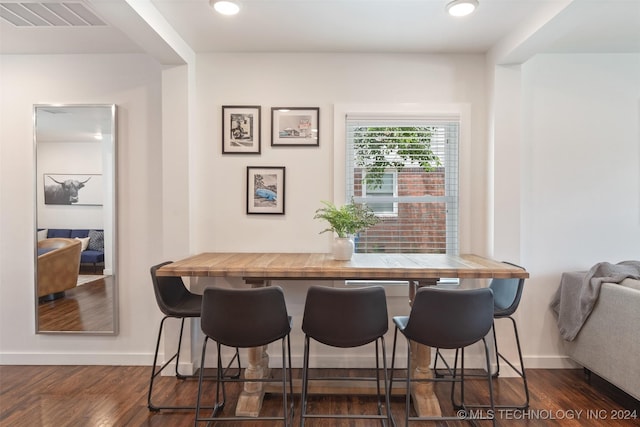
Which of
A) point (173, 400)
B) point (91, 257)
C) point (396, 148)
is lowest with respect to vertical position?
point (173, 400)

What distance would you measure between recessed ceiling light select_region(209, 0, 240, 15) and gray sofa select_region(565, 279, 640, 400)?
10.2 feet

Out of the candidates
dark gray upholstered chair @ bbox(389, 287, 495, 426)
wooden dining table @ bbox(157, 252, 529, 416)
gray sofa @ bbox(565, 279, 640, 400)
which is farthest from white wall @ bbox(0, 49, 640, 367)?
dark gray upholstered chair @ bbox(389, 287, 495, 426)

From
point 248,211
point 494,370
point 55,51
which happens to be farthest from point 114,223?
point 494,370

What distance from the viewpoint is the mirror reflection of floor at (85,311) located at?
9.52 feet

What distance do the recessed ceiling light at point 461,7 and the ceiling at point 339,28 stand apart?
68mm

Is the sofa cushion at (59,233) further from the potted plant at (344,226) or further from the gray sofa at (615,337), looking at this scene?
the gray sofa at (615,337)

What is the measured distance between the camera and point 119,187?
2904 millimetres

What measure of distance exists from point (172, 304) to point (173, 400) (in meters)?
0.65

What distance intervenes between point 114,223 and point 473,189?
120 inches

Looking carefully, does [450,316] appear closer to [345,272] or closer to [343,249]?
[345,272]

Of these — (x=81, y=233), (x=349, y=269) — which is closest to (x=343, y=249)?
(x=349, y=269)

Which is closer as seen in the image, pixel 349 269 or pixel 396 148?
pixel 349 269

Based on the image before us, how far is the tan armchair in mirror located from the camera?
2908mm

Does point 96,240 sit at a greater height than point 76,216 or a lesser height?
lesser
